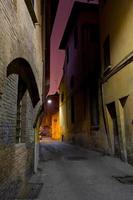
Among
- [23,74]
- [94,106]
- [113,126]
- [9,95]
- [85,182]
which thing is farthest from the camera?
[94,106]

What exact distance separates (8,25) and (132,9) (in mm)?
6292

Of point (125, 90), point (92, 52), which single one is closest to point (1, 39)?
point (125, 90)

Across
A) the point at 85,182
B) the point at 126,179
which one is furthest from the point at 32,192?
the point at 126,179

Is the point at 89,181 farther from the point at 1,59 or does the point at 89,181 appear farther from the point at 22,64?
the point at 1,59

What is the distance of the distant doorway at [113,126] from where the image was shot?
10781mm

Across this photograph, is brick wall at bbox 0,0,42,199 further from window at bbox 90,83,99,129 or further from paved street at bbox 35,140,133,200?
window at bbox 90,83,99,129

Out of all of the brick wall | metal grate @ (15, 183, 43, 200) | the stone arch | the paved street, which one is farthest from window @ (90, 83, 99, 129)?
the brick wall

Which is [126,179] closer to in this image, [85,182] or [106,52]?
[85,182]

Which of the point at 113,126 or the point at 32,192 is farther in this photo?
the point at 113,126

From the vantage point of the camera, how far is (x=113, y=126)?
11289 mm

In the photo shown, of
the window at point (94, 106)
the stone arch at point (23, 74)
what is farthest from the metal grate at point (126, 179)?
the window at point (94, 106)

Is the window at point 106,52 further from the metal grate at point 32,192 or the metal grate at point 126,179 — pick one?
the metal grate at point 32,192

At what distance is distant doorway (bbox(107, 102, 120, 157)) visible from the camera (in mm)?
10781

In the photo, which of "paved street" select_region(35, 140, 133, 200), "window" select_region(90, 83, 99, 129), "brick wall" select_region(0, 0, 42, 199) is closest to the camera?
"brick wall" select_region(0, 0, 42, 199)
